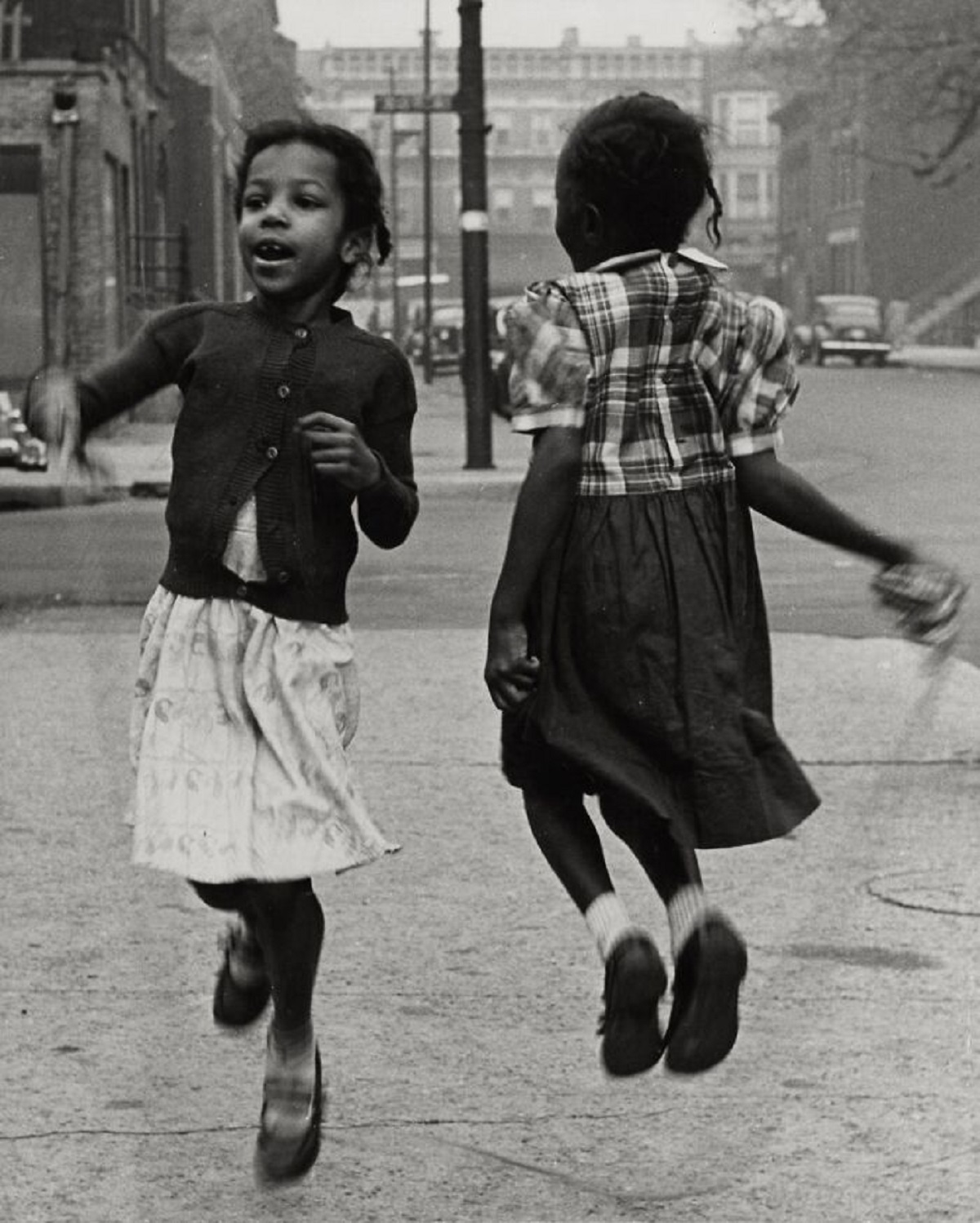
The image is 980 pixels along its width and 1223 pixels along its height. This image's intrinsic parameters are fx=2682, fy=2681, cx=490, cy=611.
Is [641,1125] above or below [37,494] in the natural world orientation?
above

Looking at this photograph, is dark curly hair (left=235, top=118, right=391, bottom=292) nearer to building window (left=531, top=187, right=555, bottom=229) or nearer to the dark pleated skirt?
the dark pleated skirt

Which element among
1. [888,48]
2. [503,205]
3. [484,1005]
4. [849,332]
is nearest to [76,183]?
[888,48]

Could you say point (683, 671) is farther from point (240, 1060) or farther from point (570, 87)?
point (570, 87)

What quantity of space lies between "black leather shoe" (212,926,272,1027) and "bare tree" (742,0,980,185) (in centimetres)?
4014

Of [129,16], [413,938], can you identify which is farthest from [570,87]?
[413,938]

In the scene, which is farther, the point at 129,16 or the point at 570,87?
the point at 570,87

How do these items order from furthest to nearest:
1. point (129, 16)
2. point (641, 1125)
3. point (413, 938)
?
point (129, 16) < point (413, 938) < point (641, 1125)

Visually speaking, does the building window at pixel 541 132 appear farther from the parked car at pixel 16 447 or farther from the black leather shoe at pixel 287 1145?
the black leather shoe at pixel 287 1145

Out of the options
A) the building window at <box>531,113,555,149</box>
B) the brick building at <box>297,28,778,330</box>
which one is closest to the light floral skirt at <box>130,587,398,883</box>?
the brick building at <box>297,28,778,330</box>

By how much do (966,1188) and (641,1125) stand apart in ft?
1.94

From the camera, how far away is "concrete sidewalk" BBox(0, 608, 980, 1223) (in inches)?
154

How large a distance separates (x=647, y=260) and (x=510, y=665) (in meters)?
0.63

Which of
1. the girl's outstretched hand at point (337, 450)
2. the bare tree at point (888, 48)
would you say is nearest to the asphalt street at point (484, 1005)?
the girl's outstretched hand at point (337, 450)

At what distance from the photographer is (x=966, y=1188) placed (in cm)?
388
